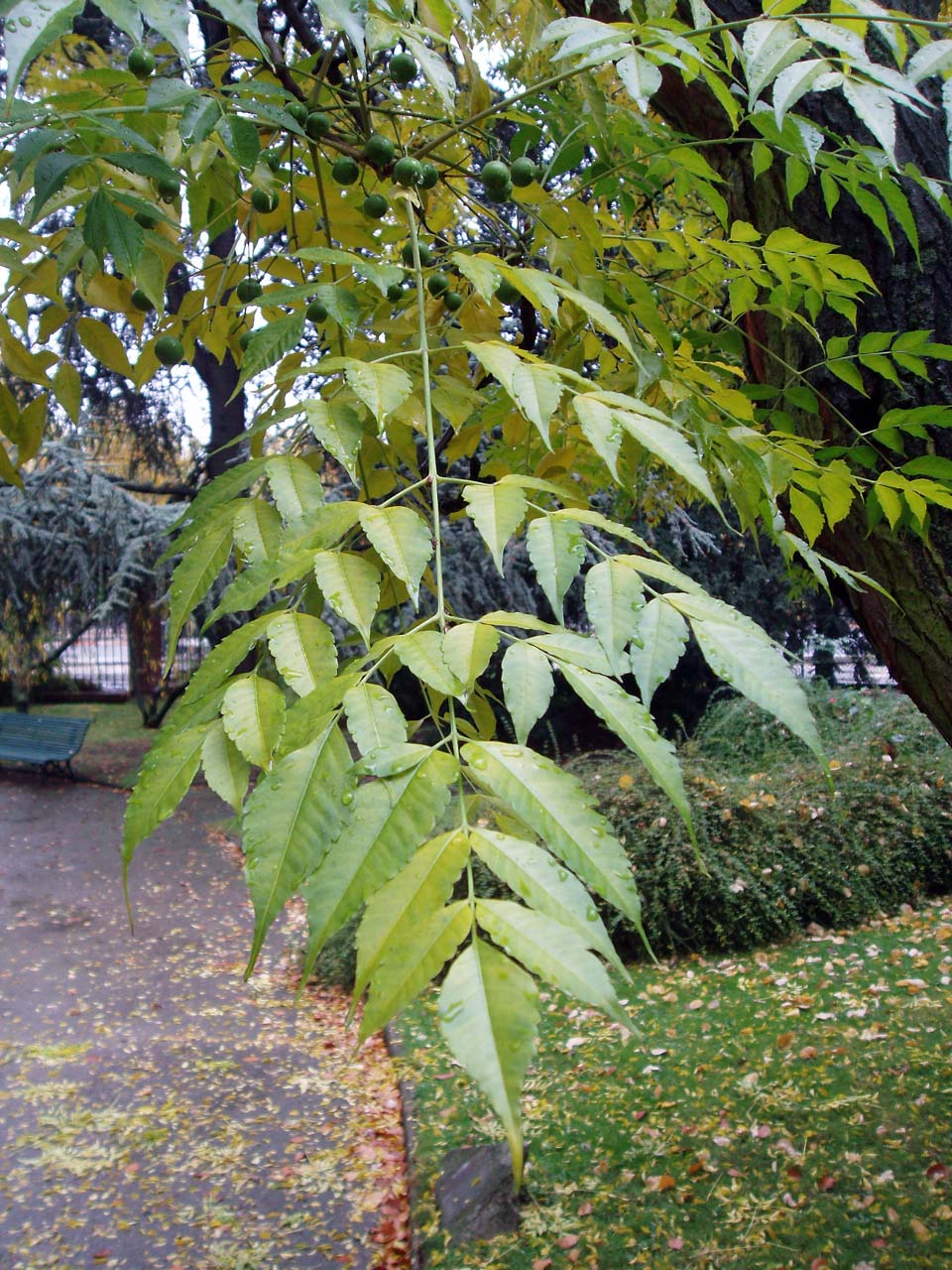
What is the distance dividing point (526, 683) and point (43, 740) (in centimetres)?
1177

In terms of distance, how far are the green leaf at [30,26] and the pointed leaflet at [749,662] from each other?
1.96ft

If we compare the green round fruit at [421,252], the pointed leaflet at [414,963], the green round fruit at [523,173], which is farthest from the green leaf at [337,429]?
the green round fruit at [523,173]

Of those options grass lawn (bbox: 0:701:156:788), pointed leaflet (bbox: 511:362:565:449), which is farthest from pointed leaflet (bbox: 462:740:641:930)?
grass lawn (bbox: 0:701:156:788)

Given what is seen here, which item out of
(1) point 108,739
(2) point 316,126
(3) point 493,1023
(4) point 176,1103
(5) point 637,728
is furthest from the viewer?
(1) point 108,739

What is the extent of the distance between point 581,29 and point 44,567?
9956mm

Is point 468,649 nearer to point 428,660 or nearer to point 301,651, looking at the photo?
point 428,660

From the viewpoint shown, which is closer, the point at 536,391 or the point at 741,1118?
the point at 536,391

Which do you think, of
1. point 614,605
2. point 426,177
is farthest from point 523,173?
point 614,605

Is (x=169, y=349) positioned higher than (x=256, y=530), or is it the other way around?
(x=169, y=349)

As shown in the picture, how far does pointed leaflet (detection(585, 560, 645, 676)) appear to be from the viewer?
A: 0.72m

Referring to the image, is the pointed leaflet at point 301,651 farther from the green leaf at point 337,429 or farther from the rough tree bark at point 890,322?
the rough tree bark at point 890,322

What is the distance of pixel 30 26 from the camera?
2.30ft

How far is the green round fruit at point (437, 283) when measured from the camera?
56.6 inches

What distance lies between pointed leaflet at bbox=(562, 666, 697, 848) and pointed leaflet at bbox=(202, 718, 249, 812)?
11.3 inches
